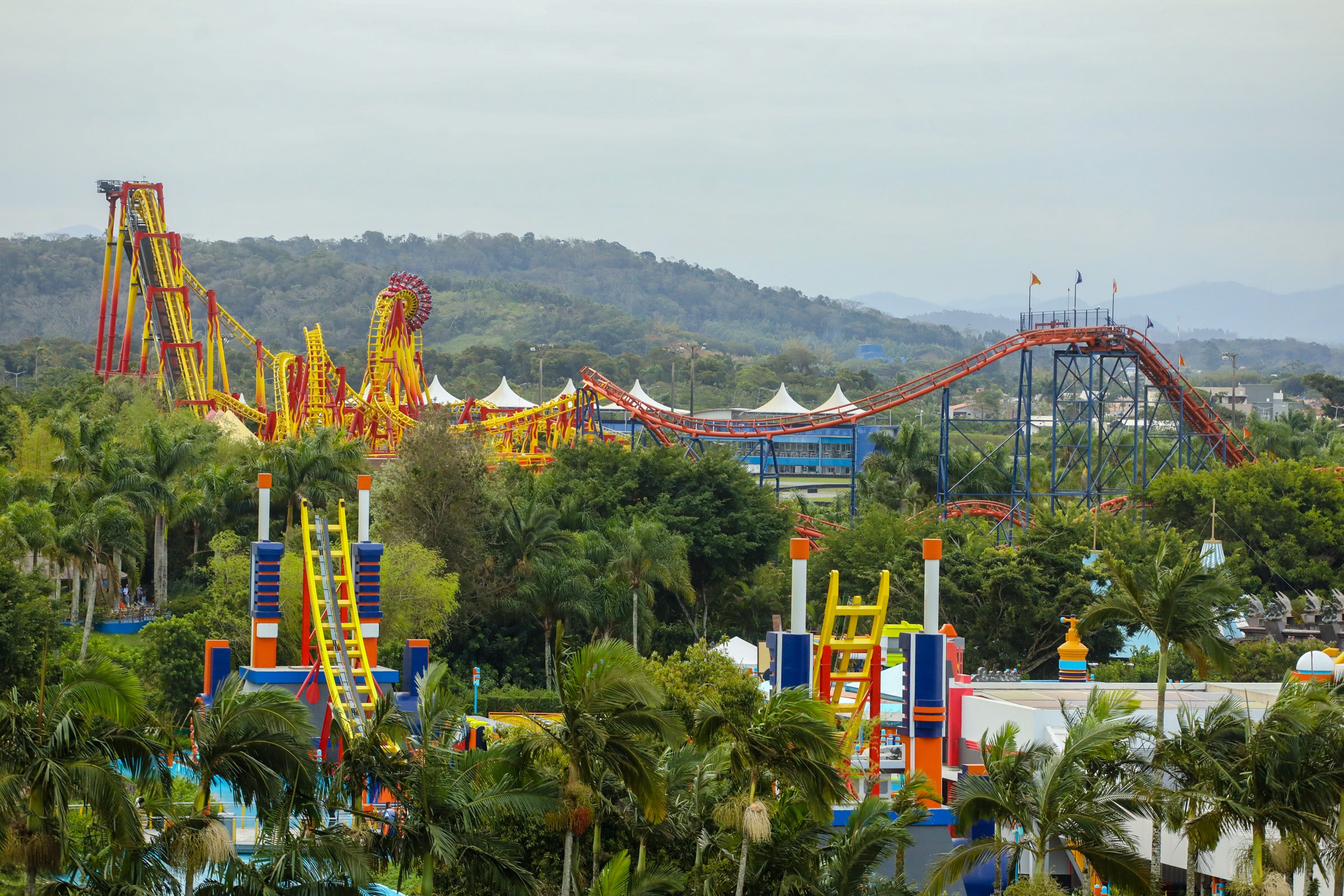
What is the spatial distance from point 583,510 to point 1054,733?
74.1 feet

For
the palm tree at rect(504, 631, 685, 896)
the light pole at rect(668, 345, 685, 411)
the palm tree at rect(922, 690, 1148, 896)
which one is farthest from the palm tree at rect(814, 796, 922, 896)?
the light pole at rect(668, 345, 685, 411)

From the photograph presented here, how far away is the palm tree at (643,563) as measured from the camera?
117 ft

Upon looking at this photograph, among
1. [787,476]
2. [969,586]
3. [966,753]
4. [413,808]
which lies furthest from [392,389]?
[787,476]

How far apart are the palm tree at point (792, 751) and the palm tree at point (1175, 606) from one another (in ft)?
10.0

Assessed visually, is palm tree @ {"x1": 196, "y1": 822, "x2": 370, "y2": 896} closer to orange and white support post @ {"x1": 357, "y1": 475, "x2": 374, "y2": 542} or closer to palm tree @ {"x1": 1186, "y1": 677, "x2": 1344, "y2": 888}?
palm tree @ {"x1": 1186, "y1": 677, "x2": 1344, "y2": 888}

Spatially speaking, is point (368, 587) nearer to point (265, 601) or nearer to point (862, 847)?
point (265, 601)

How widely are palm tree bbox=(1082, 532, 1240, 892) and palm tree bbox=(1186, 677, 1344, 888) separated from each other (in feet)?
1.67

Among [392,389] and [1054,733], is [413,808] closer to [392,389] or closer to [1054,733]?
[1054,733]

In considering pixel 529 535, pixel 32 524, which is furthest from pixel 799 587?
pixel 32 524

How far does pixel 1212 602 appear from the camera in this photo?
14.8m

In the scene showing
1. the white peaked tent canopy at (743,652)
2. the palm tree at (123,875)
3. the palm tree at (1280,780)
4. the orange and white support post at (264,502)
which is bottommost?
the white peaked tent canopy at (743,652)

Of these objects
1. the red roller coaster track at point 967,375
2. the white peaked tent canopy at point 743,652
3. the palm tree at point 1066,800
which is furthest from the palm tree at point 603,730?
the red roller coaster track at point 967,375

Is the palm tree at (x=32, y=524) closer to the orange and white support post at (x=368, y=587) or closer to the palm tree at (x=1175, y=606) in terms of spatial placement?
the orange and white support post at (x=368, y=587)

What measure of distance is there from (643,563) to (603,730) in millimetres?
22556
